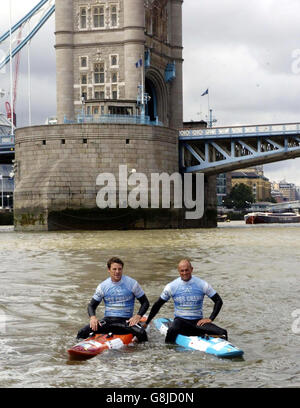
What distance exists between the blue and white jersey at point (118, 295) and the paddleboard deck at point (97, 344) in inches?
22.8

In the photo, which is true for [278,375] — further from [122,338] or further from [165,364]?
[122,338]

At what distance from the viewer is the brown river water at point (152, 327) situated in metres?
9.10

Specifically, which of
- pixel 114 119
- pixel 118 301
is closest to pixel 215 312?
pixel 118 301

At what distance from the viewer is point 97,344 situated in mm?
10406

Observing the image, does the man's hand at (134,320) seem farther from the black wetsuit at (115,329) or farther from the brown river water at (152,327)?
the brown river water at (152,327)

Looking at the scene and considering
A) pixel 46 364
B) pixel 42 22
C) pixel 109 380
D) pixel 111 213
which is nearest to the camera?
pixel 109 380

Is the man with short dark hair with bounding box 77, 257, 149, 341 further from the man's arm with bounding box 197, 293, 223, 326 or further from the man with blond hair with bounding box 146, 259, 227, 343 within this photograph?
the man's arm with bounding box 197, 293, 223, 326

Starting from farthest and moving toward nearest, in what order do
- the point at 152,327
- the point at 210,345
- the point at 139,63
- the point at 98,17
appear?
the point at 98,17 → the point at 139,63 → the point at 152,327 → the point at 210,345

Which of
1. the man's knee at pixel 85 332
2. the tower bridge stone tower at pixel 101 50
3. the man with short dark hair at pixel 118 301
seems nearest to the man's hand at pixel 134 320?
the man with short dark hair at pixel 118 301

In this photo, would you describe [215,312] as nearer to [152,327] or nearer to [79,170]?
[152,327]

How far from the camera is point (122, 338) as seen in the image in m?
10.9

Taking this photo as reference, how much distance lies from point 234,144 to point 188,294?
45.6 meters
